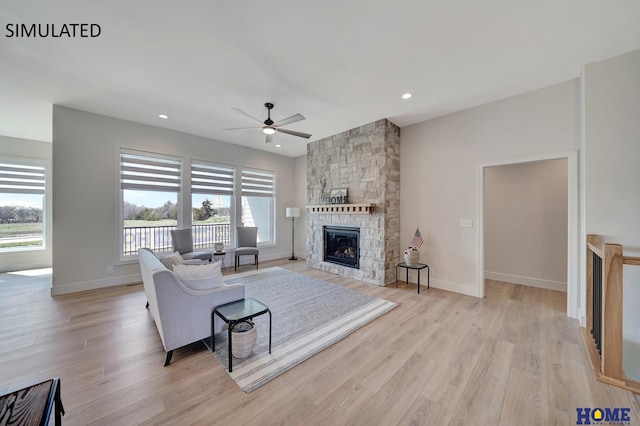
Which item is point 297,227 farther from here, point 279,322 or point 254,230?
point 279,322

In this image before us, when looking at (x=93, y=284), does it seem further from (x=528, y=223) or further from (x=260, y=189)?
(x=528, y=223)

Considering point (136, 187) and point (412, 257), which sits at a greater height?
point (136, 187)

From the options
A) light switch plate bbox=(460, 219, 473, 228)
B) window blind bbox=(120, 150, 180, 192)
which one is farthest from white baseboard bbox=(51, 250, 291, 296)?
light switch plate bbox=(460, 219, 473, 228)

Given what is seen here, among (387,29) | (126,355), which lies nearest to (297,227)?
(126,355)

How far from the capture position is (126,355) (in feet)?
7.37

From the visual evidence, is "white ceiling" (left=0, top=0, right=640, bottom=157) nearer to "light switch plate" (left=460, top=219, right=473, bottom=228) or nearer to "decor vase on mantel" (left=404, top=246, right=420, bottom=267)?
"light switch plate" (left=460, top=219, right=473, bottom=228)

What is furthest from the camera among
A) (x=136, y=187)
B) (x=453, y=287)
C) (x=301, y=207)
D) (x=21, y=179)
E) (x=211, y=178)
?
(x=301, y=207)

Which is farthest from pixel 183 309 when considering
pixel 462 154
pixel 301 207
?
pixel 301 207

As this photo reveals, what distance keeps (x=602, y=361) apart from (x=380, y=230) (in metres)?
2.87

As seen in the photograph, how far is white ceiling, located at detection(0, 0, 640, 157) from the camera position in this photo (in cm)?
198

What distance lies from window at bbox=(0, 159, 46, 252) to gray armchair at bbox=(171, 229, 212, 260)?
397 cm

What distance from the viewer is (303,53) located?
98.5 inches

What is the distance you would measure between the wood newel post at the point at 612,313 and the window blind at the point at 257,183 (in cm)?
626

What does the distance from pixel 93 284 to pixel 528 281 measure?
7918 mm
